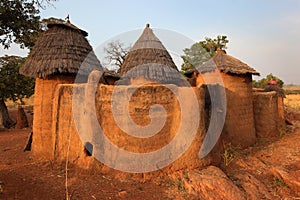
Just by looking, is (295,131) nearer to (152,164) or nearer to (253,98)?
(253,98)

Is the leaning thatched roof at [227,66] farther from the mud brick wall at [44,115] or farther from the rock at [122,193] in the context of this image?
the rock at [122,193]

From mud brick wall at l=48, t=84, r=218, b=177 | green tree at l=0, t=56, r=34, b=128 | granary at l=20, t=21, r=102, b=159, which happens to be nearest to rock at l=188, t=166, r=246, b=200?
mud brick wall at l=48, t=84, r=218, b=177

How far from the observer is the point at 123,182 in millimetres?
5195

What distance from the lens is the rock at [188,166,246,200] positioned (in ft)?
15.1

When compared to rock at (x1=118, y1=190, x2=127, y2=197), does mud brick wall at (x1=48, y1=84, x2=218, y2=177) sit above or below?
above

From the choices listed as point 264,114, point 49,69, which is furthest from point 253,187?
point 49,69

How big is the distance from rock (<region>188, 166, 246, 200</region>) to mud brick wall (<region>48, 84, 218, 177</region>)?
57cm

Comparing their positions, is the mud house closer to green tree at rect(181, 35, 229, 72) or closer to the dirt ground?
the dirt ground

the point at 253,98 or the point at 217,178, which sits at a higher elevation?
the point at 253,98

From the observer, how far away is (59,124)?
607 centimetres

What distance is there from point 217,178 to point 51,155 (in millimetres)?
4400

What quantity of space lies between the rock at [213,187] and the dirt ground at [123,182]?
0.68ft

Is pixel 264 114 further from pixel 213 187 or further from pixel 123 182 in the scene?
pixel 123 182

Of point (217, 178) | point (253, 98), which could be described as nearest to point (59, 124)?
point (217, 178)
